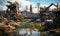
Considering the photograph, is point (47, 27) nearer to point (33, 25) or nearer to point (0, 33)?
point (33, 25)

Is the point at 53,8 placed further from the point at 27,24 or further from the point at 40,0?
the point at 27,24

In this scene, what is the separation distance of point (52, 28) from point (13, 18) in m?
1.12

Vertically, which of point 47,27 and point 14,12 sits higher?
point 14,12

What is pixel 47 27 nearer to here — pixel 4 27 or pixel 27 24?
pixel 27 24

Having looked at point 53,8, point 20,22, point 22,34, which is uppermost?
point 53,8

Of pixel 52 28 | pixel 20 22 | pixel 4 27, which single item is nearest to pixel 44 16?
pixel 52 28

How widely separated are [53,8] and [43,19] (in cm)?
43

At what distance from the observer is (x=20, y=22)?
4594 mm

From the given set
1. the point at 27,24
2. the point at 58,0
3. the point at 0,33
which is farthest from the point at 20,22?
the point at 58,0

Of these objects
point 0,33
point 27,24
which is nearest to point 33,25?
point 27,24

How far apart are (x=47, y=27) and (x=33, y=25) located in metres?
0.40

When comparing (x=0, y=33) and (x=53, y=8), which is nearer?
(x=0, y=33)

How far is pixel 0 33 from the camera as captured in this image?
4496 mm

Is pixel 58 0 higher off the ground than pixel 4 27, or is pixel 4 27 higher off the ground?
pixel 58 0
